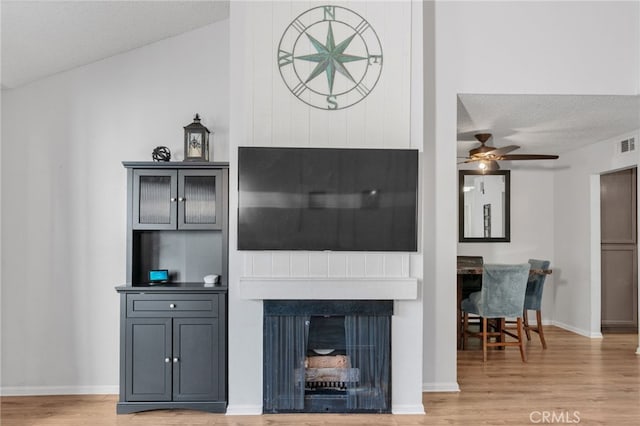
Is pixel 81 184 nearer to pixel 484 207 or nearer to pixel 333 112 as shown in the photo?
pixel 333 112

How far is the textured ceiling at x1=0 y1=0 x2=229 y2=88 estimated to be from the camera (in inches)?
121

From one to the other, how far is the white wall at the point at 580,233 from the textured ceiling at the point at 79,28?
482cm

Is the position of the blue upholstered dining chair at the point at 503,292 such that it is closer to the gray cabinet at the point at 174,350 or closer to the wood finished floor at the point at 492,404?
the wood finished floor at the point at 492,404

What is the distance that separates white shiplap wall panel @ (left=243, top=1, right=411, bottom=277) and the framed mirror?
364 cm

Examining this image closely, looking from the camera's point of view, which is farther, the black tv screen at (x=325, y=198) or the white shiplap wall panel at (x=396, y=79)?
the white shiplap wall panel at (x=396, y=79)

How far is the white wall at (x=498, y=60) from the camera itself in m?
3.85

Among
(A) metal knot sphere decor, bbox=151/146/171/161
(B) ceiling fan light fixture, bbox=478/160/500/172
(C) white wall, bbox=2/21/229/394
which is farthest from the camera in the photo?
(B) ceiling fan light fixture, bbox=478/160/500/172

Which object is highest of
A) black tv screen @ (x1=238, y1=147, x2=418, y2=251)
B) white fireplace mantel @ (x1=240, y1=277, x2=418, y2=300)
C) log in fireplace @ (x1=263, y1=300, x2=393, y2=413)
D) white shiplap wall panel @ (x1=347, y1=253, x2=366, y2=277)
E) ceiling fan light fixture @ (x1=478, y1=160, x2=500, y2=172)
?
ceiling fan light fixture @ (x1=478, y1=160, x2=500, y2=172)

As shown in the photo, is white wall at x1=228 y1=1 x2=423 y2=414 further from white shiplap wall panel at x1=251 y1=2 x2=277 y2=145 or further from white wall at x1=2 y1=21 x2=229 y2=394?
white wall at x1=2 y1=21 x2=229 y2=394

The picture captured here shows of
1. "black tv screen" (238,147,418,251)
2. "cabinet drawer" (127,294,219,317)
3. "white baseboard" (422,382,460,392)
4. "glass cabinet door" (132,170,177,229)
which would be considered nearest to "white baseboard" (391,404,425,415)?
"white baseboard" (422,382,460,392)


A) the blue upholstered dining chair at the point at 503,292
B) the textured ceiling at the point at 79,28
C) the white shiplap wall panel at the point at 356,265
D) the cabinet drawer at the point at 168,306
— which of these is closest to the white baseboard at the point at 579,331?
the blue upholstered dining chair at the point at 503,292

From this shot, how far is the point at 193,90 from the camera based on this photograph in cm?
388

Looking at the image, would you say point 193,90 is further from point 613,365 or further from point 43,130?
point 613,365

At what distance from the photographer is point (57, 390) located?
3738mm
